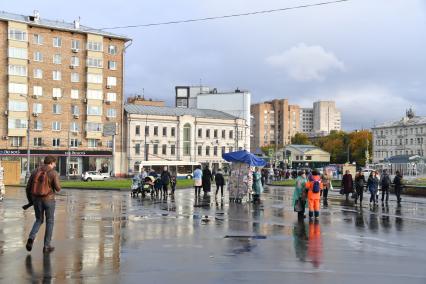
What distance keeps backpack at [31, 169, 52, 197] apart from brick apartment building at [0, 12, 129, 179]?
68439 mm

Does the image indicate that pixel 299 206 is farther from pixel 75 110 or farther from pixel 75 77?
pixel 75 77

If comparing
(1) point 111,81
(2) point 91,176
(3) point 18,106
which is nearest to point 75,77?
(1) point 111,81

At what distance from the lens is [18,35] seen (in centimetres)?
8006

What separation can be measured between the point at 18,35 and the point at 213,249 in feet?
245

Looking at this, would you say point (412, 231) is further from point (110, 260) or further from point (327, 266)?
point (110, 260)

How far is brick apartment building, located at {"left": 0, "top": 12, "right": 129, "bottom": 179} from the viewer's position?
79.5m

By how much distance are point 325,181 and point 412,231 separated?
13.0 meters

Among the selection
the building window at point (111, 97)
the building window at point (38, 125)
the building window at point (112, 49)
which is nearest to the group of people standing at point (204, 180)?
the building window at point (38, 125)

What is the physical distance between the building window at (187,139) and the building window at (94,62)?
818 inches

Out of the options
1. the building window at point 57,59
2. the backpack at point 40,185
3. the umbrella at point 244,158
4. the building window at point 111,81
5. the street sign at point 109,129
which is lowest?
the backpack at point 40,185

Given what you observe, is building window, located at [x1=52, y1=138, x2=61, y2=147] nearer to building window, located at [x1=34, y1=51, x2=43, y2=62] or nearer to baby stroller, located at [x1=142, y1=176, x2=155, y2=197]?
building window, located at [x1=34, y1=51, x2=43, y2=62]

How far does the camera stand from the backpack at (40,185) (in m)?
11.7

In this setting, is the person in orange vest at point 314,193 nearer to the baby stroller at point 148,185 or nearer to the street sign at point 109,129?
the baby stroller at point 148,185

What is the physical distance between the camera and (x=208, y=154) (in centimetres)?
10600
